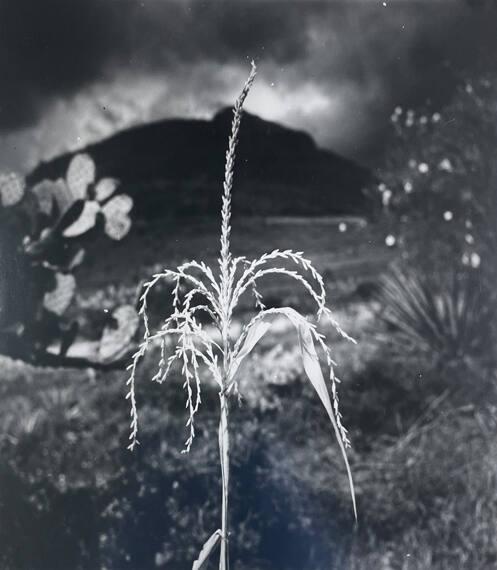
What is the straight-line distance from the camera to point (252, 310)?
1.95 meters

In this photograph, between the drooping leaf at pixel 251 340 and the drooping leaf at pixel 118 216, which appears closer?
the drooping leaf at pixel 251 340

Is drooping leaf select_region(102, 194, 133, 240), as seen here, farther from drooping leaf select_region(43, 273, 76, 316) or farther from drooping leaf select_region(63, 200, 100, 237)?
drooping leaf select_region(43, 273, 76, 316)

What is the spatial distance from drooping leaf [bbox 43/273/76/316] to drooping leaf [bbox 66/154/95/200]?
0.25 m

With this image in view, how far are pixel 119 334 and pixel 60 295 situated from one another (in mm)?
215

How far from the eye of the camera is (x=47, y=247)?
2012mm

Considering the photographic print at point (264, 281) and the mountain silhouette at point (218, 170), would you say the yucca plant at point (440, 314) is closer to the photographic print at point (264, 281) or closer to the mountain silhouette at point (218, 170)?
the photographic print at point (264, 281)

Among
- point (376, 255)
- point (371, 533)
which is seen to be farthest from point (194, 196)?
point (371, 533)

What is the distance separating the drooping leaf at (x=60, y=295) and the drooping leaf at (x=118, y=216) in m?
0.19

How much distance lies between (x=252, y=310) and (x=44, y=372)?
0.64 metres

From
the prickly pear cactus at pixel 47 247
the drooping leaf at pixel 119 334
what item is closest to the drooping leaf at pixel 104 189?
the prickly pear cactus at pixel 47 247

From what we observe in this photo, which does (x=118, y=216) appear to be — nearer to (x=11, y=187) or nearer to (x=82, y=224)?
(x=82, y=224)

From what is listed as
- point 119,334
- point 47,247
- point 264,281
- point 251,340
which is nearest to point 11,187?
point 47,247

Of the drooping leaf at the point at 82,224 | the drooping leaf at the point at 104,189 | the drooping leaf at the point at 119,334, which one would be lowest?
the drooping leaf at the point at 119,334

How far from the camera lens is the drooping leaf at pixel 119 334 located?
1966 mm
